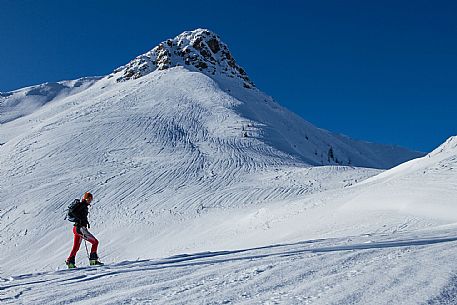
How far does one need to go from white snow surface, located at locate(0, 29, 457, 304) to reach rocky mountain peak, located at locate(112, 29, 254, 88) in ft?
50.8

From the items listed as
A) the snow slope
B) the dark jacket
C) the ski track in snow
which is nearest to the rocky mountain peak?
the snow slope

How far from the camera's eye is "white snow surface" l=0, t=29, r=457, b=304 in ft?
16.7

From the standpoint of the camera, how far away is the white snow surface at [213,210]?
5.09 metres

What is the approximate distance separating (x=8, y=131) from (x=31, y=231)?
112 feet

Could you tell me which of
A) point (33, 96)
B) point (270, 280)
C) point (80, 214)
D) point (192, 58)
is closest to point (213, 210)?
point (80, 214)

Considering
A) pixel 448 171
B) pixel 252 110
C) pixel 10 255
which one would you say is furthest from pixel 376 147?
pixel 10 255

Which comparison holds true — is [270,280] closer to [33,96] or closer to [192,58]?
[192,58]

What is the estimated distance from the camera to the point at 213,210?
775 inches

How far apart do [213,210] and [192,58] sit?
52.2 metres

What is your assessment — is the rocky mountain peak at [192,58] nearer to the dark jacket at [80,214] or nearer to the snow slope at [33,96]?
the snow slope at [33,96]

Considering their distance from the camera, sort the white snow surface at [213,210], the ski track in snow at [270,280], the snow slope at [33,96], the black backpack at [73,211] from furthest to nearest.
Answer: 1. the snow slope at [33,96]
2. the black backpack at [73,211]
3. the white snow surface at [213,210]
4. the ski track in snow at [270,280]

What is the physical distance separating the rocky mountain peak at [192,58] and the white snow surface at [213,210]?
15.5 m

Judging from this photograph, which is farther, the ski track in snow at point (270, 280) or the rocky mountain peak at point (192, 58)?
the rocky mountain peak at point (192, 58)

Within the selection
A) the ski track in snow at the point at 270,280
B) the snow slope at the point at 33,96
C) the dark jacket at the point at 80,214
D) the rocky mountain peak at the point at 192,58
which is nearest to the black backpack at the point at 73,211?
the dark jacket at the point at 80,214
